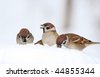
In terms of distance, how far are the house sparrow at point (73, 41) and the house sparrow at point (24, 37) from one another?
0.13 m

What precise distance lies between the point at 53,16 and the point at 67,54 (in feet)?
1.00

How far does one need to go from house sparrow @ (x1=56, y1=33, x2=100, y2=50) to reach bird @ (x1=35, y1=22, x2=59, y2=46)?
0.03 meters

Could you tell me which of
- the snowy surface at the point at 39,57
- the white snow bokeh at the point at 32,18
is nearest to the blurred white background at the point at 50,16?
the white snow bokeh at the point at 32,18

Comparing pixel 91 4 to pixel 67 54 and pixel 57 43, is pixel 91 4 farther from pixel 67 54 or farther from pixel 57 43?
pixel 67 54

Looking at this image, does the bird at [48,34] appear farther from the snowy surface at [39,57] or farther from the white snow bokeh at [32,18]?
the snowy surface at [39,57]

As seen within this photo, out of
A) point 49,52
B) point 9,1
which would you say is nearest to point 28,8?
point 9,1

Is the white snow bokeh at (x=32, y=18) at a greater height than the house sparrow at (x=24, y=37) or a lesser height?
greater

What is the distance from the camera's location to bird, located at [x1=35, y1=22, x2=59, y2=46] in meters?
1.00

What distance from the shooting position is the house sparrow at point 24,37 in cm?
101

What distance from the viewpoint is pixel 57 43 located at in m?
0.98

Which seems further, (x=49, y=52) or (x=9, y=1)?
(x=9, y=1)

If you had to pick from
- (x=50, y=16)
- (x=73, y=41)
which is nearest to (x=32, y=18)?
(x=50, y=16)

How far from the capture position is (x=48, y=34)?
1026 millimetres

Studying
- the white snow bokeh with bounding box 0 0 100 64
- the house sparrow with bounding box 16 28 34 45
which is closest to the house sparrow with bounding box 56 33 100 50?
the white snow bokeh with bounding box 0 0 100 64
